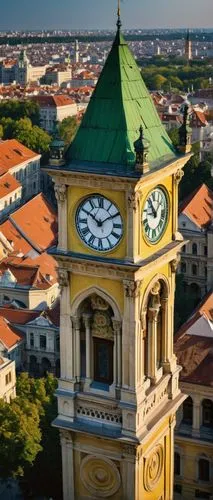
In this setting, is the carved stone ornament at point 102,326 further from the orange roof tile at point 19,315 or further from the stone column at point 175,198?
the orange roof tile at point 19,315

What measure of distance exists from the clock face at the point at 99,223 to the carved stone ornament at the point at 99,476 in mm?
7902

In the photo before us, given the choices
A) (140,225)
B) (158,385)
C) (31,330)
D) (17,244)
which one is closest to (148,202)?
(140,225)

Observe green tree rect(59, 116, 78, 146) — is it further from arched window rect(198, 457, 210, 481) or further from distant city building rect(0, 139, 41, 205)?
arched window rect(198, 457, 210, 481)

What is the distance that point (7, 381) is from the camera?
58.0 meters

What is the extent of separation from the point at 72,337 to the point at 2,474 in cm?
2112

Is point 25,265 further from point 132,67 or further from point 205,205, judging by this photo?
point 132,67

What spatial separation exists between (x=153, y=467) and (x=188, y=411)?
49.4 ft

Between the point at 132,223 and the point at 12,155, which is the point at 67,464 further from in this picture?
the point at 12,155

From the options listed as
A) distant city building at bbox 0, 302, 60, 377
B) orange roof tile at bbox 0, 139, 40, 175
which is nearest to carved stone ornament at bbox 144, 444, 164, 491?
distant city building at bbox 0, 302, 60, 377

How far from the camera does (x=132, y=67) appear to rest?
2869cm

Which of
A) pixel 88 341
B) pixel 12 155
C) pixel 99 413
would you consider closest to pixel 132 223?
pixel 88 341

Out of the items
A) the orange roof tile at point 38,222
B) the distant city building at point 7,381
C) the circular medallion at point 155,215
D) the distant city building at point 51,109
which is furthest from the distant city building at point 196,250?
the distant city building at point 51,109

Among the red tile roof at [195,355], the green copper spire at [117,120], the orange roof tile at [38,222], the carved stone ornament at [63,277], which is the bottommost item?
the red tile roof at [195,355]

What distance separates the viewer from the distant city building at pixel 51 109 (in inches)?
6570
